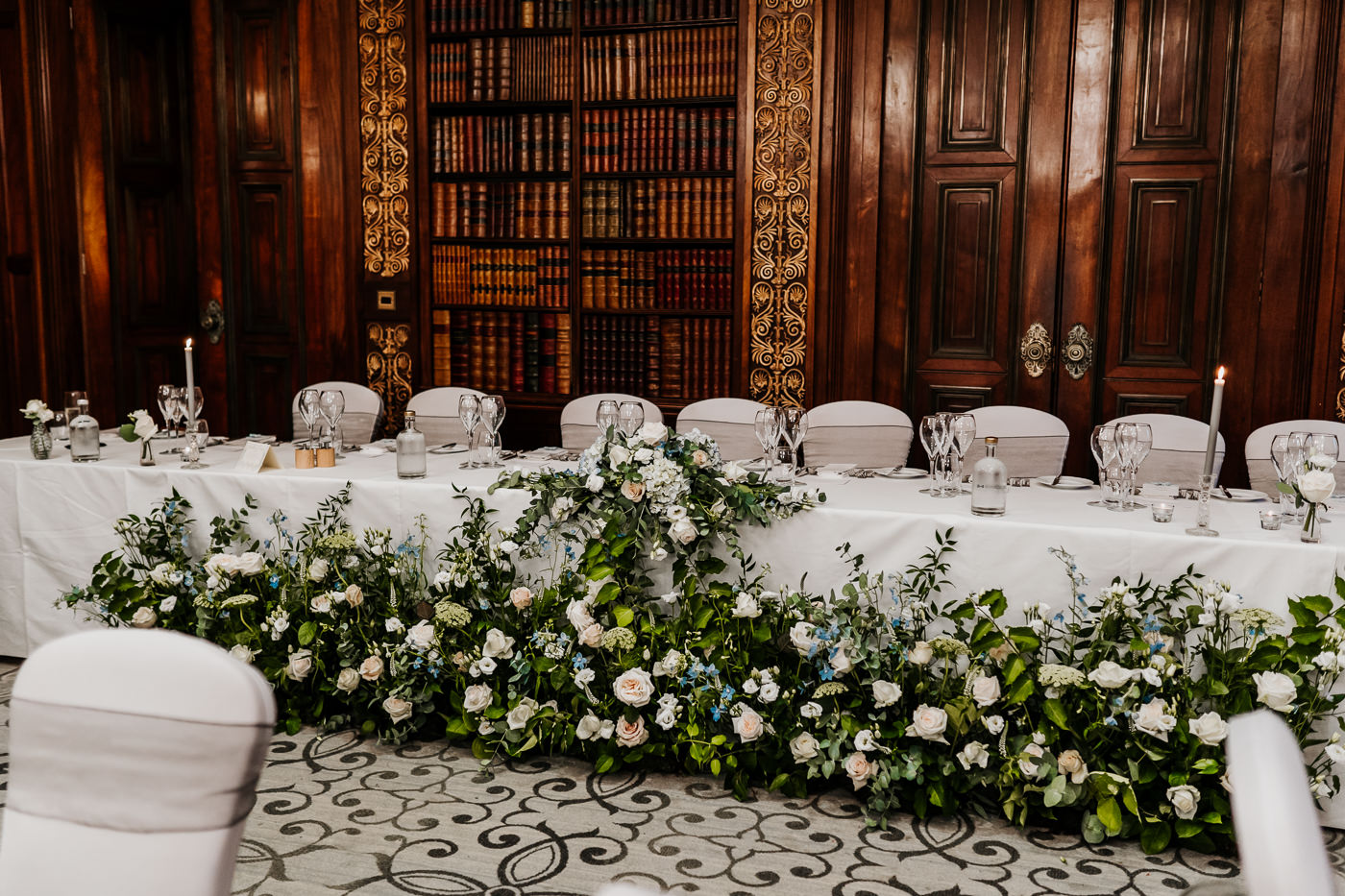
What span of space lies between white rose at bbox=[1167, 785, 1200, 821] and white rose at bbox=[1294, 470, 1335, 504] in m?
0.66

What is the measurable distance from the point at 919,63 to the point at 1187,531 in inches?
106

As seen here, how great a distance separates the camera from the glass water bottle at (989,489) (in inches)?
101

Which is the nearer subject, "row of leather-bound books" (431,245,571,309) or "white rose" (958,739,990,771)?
"white rose" (958,739,990,771)

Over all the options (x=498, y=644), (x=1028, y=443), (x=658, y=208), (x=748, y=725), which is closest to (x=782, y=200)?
(x=658, y=208)

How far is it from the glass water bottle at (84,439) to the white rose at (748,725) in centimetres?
212

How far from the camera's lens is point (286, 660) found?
3014 mm

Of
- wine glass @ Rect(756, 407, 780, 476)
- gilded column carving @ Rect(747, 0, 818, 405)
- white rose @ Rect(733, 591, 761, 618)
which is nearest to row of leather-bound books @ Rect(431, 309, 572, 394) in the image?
gilded column carving @ Rect(747, 0, 818, 405)

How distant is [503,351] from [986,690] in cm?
321

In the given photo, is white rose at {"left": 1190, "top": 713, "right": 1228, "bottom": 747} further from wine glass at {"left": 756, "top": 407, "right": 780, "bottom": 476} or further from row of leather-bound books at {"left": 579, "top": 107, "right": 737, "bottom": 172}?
row of leather-bound books at {"left": 579, "top": 107, "right": 737, "bottom": 172}

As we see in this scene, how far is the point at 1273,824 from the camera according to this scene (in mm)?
854

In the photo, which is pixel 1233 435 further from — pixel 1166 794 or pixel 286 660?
pixel 286 660

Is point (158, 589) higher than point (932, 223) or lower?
lower

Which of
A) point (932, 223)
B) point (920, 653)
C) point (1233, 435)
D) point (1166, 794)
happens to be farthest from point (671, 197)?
point (1166, 794)

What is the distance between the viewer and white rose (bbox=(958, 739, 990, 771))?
2439mm
